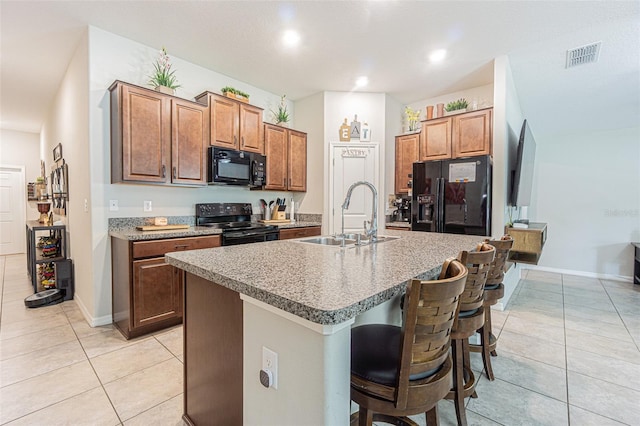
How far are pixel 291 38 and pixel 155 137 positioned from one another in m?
1.73

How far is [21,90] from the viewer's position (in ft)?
14.6

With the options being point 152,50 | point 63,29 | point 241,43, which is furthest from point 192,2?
point 63,29

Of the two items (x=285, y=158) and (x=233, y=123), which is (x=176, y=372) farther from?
(x=285, y=158)

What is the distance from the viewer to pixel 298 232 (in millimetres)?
4145

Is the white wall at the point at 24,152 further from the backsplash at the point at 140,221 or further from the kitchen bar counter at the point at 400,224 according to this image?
the kitchen bar counter at the point at 400,224

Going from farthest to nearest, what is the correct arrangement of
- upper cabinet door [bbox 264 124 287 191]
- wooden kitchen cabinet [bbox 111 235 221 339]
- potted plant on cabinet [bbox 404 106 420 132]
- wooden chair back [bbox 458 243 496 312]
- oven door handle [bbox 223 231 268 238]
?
potted plant on cabinet [bbox 404 106 420 132]
upper cabinet door [bbox 264 124 287 191]
oven door handle [bbox 223 231 268 238]
wooden kitchen cabinet [bbox 111 235 221 339]
wooden chair back [bbox 458 243 496 312]

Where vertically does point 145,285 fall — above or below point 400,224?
below

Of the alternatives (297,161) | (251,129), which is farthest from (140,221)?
(297,161)

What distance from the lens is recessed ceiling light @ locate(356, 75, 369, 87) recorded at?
4.00 m

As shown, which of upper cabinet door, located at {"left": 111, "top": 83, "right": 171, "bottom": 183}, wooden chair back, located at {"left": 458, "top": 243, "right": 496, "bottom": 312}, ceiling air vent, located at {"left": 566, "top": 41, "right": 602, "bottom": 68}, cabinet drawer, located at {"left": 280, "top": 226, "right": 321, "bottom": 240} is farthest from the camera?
cabinet drawer, located at {"left": 280, "top": 226, "right": 321, "bottom": 240}

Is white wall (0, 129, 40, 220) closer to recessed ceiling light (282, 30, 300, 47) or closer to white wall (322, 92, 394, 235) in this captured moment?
white wall (322, 92, 394, 235)

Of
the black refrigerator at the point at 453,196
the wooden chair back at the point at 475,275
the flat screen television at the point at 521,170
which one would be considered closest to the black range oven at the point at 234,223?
the black refrigerator at the point at 453,196

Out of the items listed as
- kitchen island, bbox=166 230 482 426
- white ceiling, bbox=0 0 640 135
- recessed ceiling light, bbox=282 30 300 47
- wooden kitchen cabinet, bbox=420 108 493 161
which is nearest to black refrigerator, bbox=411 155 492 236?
wooden kitchen cabinet, bbox=420 108 493 161

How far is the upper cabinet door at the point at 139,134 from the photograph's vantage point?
271 cm
